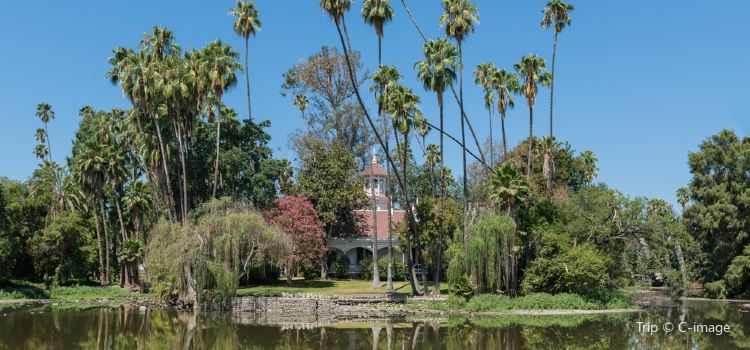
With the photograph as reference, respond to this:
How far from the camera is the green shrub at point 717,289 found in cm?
5106

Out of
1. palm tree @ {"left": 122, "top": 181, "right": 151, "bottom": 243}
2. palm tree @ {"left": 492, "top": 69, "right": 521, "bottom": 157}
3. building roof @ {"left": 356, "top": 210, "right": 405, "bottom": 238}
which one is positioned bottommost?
building roof @ {"left": 356, "top": 210, "right": 405, "bottom": 238}

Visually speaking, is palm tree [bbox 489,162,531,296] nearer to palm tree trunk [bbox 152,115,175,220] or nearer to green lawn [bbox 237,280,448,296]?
green lawn [bbox 237,280,448,296]

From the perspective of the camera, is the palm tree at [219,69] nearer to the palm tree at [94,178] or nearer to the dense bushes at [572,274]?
the palm tree at [94,178]

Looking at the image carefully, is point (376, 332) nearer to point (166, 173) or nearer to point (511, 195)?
point (511, 195)

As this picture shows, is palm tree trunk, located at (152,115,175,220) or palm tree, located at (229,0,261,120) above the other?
palm tree, located at (229,0,261,120)

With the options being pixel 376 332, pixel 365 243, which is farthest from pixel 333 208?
pixel 376 332

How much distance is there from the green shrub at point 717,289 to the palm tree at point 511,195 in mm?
20107

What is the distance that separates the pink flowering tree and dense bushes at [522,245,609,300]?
19.8 m

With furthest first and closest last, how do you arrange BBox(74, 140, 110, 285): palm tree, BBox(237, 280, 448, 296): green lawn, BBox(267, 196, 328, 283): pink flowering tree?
BBox(74, 140, 110, 285): palm tree
BBox(267, 196, 328, 283): pink flowering tree
BBox(237, 280, 448, 296): green lawn

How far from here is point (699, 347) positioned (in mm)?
25594

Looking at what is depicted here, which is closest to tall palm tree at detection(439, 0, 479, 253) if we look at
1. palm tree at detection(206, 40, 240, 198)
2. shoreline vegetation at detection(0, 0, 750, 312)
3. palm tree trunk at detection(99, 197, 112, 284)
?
shoreline vegetation at detection(0, 0, 750, 312)

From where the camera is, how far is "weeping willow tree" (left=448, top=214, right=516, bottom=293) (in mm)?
39562

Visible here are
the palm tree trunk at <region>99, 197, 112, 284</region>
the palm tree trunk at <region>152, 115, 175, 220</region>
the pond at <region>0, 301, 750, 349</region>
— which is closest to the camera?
the pond at <region>0, 301, 750, 349</region>

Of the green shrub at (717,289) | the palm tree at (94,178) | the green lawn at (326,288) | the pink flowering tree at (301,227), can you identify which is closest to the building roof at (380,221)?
the green lawn at (326,288)
